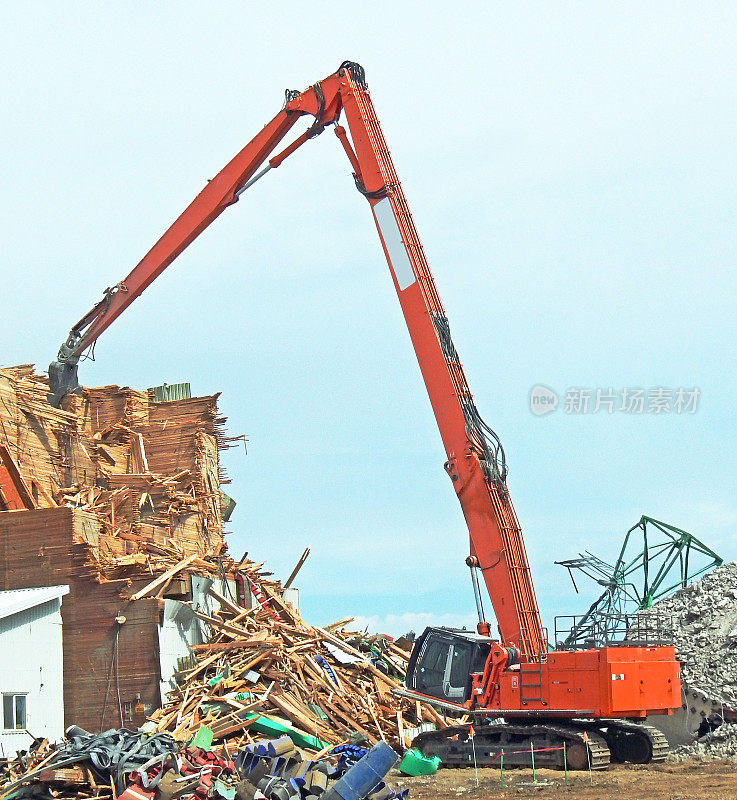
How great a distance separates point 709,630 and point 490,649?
277 inches

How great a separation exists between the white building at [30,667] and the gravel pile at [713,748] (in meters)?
13.2

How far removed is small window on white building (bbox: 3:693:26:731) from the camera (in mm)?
23078

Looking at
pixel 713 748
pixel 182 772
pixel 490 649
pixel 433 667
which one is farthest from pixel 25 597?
pixel 713 748

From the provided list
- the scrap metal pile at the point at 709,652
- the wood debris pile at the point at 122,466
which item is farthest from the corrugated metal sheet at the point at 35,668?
the scrap metal pile at the point at 709,652

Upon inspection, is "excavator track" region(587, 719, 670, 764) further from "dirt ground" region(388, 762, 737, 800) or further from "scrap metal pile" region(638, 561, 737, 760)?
"scrap metal pile" region(638, 561, 737, 760)

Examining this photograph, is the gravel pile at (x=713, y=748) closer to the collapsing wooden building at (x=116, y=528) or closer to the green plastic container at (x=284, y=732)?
the green plastic container at (x=284, y=732)

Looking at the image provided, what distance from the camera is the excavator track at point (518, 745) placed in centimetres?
1934

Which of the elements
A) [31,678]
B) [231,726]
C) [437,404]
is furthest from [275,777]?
[31,678]

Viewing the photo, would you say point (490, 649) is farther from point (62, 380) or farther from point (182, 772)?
point (62, 380)

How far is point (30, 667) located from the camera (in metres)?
24.0

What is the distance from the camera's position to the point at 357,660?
85.1 feet

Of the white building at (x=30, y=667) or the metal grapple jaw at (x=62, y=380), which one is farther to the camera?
the metal grapple jaw at (x=62, y=380)

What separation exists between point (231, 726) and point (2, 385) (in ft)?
36.7

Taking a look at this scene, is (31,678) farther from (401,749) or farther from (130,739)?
(401,749)
